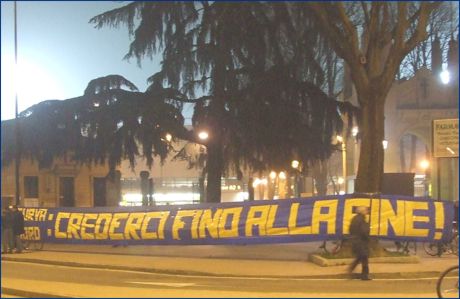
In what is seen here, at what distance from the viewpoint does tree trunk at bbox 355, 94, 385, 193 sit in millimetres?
18047

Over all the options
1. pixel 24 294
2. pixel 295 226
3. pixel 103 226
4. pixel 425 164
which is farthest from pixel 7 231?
pixel 425 164

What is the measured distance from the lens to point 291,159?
2559 centimetres

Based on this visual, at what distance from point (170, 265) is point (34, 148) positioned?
12042mm

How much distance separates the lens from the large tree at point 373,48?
17.5 metres

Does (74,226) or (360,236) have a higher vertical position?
(360,236)

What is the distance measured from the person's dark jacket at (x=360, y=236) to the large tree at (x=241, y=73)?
978 centimetres

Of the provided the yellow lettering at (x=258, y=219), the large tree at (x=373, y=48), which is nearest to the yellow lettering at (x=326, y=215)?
the large tree at (x=373, y=48)

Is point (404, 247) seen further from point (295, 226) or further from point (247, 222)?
point (247, 222)

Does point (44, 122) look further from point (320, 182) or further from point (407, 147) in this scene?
point (407, 147)

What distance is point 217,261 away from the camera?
1767 centimetres

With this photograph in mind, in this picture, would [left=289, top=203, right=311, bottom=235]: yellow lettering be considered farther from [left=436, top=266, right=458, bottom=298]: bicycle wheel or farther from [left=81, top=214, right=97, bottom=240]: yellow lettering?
[left=81, top=214, right=97, bottom=240]: yellow lettering

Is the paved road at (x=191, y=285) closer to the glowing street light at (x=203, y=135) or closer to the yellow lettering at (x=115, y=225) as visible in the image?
the yellow lettering at (x=115, y=225)

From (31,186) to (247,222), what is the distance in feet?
70.8

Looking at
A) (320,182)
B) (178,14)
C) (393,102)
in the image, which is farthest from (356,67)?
(320,182)
